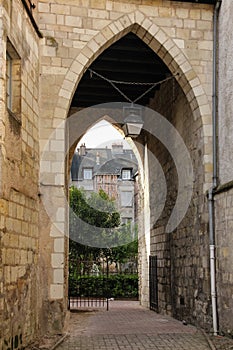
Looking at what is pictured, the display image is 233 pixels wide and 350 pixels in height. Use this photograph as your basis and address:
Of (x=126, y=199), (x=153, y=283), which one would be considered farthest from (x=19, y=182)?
(x=126, y=199)

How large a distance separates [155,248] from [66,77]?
5767 mm

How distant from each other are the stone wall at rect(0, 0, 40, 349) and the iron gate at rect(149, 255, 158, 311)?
17.7 feet

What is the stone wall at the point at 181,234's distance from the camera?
862 cm

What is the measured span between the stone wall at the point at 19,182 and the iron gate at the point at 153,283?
5409 mm

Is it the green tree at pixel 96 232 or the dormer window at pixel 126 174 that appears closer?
the green tree at pixel 96 232

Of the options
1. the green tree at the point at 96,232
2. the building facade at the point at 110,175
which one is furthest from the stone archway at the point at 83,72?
the building facade at the point at 110,175

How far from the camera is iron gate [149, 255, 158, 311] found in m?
12.4

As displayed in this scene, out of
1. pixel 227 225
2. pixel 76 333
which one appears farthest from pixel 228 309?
pixel 76 333

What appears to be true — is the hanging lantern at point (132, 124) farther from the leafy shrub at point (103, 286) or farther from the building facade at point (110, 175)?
the building facade at point (110, 175)

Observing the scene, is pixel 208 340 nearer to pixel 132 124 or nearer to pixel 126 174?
pixel 132 124

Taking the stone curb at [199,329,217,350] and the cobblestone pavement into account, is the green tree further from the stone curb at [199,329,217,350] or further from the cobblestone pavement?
the cobblestone pavement

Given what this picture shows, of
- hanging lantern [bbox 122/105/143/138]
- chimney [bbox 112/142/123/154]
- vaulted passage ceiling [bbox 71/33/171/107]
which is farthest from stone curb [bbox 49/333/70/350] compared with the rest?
chimney [bbox 112/142/123/154]

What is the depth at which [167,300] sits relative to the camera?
11109 mm

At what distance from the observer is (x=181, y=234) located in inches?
394
